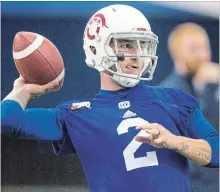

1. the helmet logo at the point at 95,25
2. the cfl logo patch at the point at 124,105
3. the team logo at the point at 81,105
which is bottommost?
the team logo at the point at 81,105

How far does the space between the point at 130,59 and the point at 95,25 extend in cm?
15

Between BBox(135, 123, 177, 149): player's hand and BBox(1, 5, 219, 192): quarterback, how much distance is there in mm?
17

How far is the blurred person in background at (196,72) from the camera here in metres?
2.49

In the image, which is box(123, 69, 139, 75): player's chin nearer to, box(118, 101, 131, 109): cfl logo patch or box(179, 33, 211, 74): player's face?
box(118, 101, 131, 109): cfl logo patch

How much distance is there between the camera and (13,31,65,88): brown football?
164 cm

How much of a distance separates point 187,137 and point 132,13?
357 mm

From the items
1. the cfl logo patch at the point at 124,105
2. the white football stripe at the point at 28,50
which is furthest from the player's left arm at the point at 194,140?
the white football stripe at the point at 28,50

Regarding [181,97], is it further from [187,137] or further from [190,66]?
[190,66]

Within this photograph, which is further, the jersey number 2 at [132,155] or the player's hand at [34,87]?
the player's hand at [34,87]

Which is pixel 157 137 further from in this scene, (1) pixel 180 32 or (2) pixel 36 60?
(1) pixel 180 32

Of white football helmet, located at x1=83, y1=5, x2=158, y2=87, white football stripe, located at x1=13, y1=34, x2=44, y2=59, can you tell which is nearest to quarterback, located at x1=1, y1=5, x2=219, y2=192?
white football helmet, located at x1=83, y1=5, x2=158, y2=87

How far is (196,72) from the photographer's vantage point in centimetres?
254

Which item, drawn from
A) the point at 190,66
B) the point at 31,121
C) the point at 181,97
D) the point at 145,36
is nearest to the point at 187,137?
the point at 181,97

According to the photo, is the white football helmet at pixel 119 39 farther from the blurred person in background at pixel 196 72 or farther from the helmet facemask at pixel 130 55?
the blurred person in background at pixel 196 72
